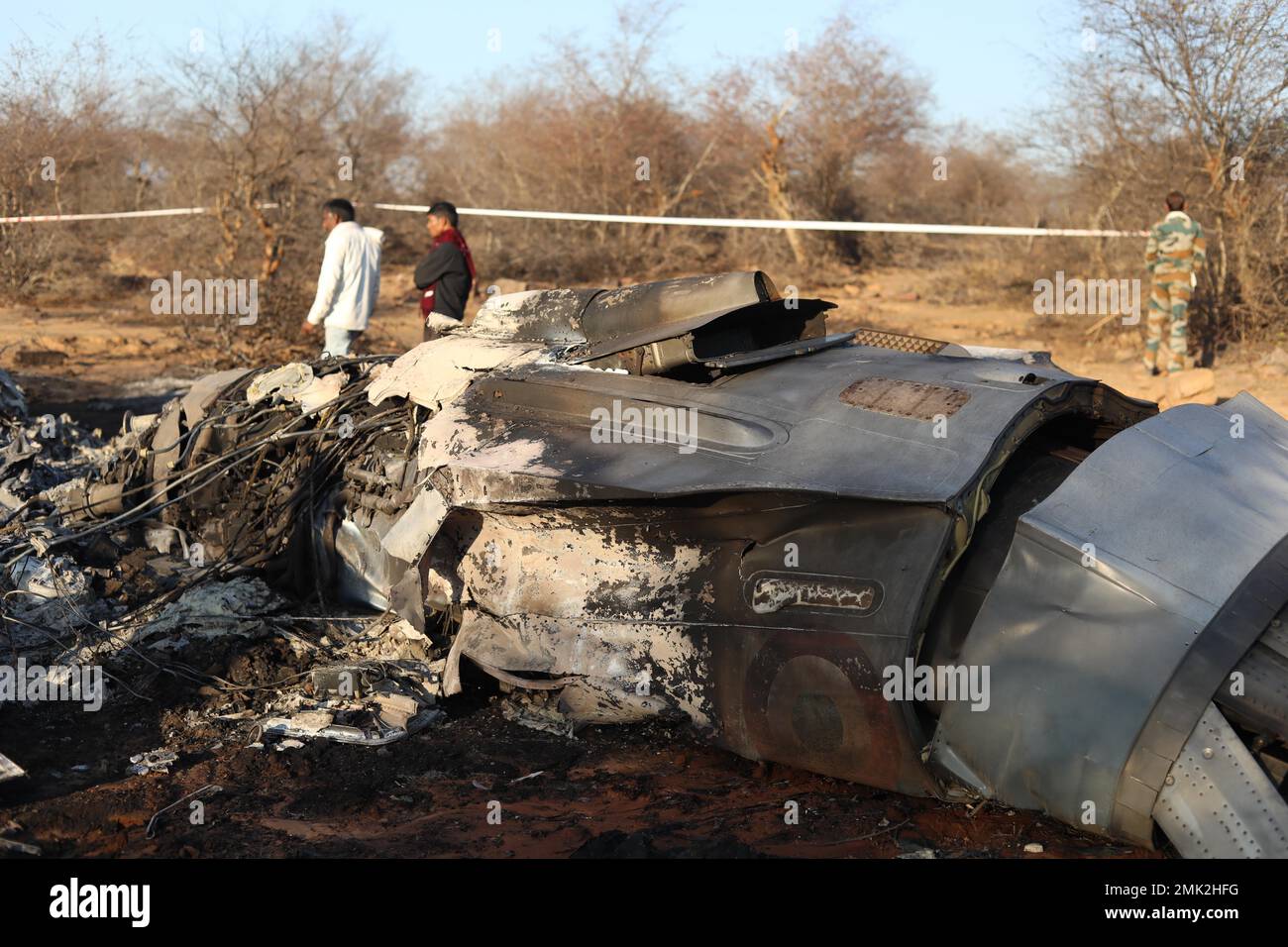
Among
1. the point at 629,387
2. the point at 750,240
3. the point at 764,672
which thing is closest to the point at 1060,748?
the point at 764,672

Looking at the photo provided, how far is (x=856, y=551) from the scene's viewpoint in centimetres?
406

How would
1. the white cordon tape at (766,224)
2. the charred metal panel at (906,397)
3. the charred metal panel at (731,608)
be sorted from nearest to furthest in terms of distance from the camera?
the charred metal panel at (731,608), the charred metal panel at (906,397), the white cordon tape at (766,224)

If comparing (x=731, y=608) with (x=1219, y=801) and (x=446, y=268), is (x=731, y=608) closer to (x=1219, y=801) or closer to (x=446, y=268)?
(x=1219, y=801)

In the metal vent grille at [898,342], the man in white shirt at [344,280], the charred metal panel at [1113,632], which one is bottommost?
the charred metal panel at [1113,632]

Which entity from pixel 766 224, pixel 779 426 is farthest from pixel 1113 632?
pixel 766 224

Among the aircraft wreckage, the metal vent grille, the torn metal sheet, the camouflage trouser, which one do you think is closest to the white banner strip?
the camouflage trouser

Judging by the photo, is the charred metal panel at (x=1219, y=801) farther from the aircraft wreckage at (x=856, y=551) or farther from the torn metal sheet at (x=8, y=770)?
the torn metal sheet at (x=8, y=770)

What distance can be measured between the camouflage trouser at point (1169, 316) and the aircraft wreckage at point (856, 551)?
770cm

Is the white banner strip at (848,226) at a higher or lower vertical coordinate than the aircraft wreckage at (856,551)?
higher

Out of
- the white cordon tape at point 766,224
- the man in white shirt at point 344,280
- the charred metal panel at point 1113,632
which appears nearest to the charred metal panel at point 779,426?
the charred metal panel at point 1113,632

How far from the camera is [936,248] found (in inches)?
915

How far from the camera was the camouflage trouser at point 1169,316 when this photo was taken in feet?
39.7

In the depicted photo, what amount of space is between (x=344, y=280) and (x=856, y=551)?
615 cm
